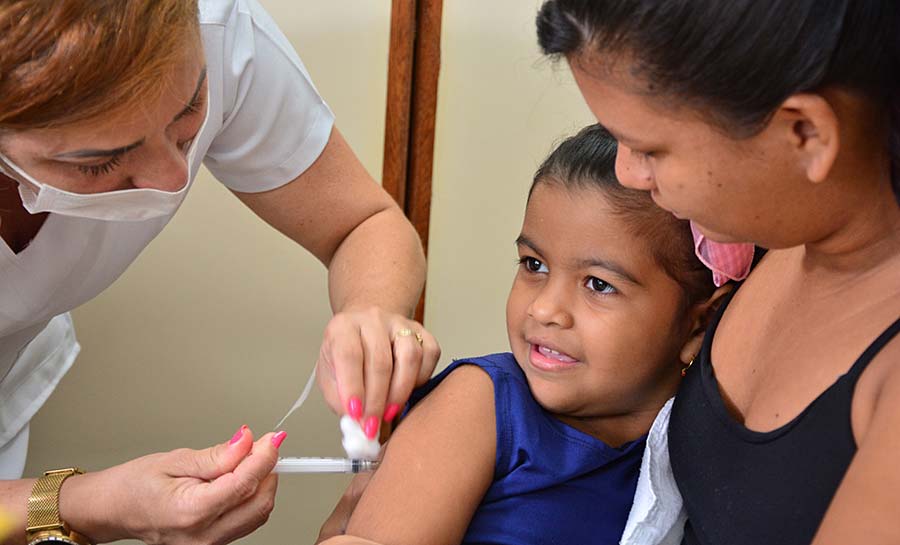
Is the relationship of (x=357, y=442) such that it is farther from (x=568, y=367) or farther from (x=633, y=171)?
(x=633, y=171)

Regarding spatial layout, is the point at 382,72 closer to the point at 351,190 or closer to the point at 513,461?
the point at 351,190

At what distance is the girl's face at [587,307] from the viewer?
1.29 m

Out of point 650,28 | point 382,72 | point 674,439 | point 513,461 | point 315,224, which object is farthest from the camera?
point 382,72

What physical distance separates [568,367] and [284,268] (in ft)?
3.44

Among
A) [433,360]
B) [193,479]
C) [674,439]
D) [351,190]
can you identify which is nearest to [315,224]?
[351,190]

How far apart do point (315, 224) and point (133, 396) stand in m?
0.86

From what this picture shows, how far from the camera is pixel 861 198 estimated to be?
0.90m

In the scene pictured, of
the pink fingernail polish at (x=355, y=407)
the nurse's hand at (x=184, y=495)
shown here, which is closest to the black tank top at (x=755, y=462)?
the pink fingernail polish at (x=355, y=407)

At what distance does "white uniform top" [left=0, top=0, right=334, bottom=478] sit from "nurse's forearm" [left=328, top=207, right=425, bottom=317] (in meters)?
0.13

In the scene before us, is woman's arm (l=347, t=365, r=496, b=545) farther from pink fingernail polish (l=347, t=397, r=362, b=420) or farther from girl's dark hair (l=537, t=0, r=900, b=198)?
girl's dark hair (l=537, t=0, r=900, b=198)

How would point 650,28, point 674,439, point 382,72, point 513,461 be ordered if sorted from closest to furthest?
point 650,28 < point 674,439 < point 513,461 < point 382,72

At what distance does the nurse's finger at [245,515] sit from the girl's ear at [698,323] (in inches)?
20.3

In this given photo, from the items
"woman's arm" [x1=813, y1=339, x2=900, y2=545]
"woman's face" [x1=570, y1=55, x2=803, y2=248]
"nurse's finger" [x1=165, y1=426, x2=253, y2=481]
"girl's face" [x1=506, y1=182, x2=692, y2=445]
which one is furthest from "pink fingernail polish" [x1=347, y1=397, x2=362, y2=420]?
"woman's arm" [x1=813, y1=339, x2=900, y2=545]

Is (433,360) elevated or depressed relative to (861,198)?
depressed
